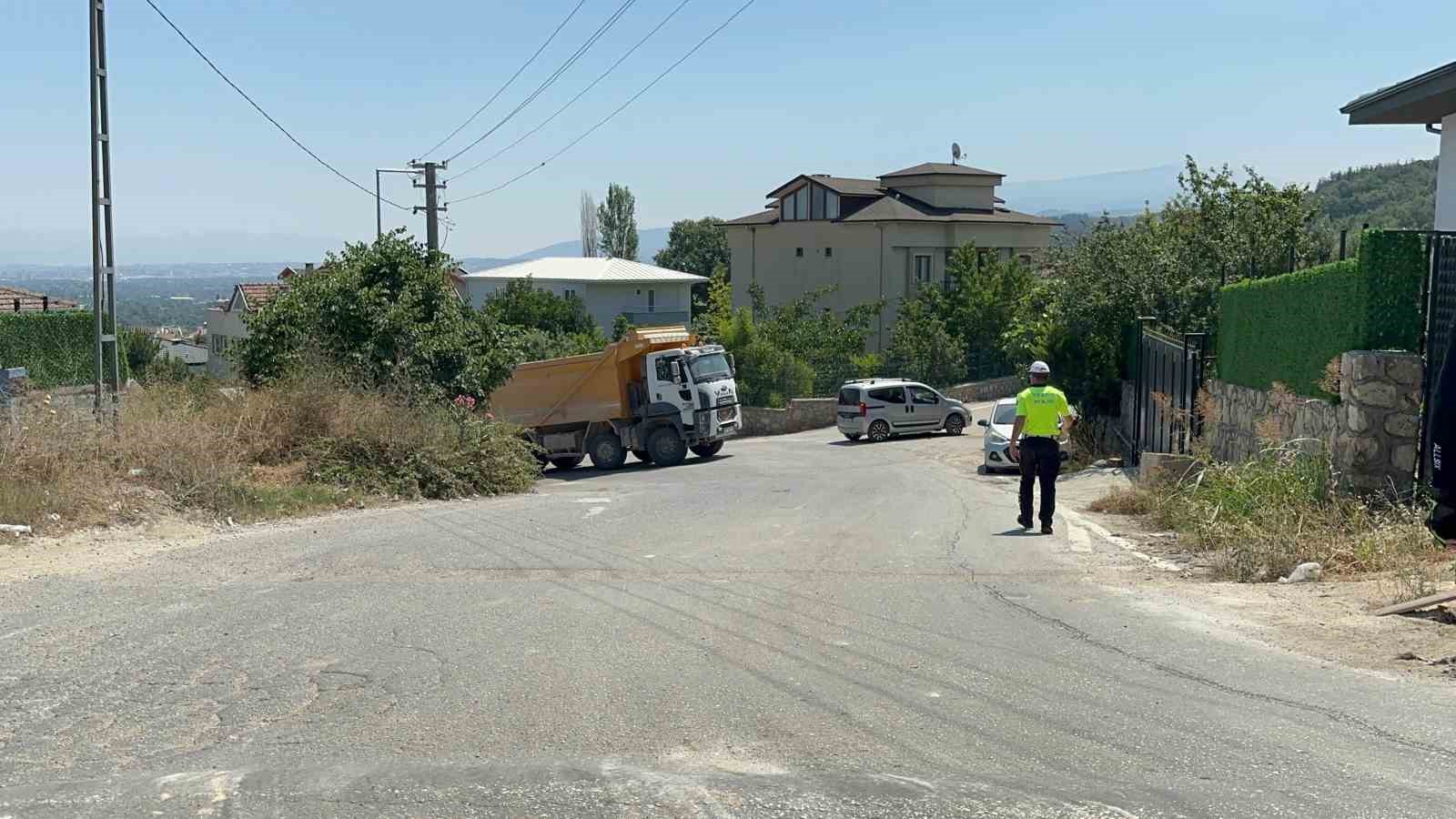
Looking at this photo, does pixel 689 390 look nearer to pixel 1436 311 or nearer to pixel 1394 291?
pixel 1394 291

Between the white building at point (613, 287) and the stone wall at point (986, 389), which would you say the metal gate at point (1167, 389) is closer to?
the stone wall at point (986, 389)

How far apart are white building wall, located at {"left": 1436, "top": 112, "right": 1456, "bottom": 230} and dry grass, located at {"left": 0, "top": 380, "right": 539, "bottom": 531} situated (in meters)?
13.1

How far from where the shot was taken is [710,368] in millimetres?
30656

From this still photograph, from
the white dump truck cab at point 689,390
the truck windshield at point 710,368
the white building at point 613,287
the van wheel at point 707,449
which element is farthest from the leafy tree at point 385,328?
the white building at point 613,287

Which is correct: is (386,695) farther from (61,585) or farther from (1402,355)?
(1402,355)

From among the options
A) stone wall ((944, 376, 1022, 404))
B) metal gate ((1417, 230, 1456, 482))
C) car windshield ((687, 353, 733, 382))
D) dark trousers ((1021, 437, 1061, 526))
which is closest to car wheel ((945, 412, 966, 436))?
stone wall ((944, 376, 1022, 404))

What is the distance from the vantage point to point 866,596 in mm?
9367

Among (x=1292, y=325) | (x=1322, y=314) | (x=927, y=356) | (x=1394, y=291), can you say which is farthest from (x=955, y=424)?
(x=1394, y=291)

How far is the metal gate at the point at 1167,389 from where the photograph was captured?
1916 cm

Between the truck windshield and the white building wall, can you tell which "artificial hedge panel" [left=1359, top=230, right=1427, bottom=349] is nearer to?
the white building wall

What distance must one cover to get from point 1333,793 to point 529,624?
16.1 ft

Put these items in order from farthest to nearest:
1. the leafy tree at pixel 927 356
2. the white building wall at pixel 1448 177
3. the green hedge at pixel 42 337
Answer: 1. the leafy tree at pixel 927 356
2. the green hedge at pixel 42 337
3. the white building wall at pixel 1448 177

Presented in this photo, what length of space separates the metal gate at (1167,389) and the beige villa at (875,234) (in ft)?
117

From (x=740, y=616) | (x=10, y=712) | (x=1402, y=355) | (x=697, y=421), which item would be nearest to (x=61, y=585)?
(x=10, y=712)
